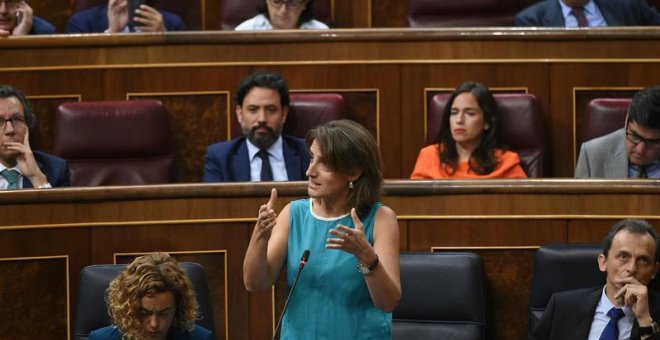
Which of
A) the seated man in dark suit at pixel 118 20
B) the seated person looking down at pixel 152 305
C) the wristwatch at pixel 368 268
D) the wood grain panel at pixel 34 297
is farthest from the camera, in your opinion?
the seated man in dark suit at pixel 118 20

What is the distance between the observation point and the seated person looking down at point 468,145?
74.0 inches

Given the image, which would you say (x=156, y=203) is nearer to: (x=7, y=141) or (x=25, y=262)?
(x=25, y=262)

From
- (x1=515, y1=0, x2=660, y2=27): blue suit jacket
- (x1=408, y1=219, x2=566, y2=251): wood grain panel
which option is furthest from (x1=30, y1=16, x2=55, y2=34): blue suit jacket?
(x1=408, y1=219, x2=566, y2=251): wood grain panel

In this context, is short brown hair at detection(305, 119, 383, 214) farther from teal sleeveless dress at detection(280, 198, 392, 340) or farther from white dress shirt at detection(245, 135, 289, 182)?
white dress shirt at detection(245, 135, 289, 182)

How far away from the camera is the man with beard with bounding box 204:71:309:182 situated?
6.26 ft

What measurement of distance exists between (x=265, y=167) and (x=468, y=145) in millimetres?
331

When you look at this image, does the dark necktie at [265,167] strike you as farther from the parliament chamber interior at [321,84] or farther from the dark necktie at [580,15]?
the dark necktie at [580,15]

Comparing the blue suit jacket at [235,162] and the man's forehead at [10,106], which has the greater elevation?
the man's forehead at [10,106]

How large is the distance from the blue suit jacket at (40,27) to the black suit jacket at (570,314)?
4.02ft

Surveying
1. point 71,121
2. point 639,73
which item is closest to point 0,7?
point 71,121

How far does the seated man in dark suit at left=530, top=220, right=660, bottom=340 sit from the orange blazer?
44cm

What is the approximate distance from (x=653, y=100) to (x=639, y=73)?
0.26 m

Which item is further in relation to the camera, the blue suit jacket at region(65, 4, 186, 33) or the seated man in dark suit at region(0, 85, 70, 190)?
the blue suit jacket at region(65, 4, 186, 33)

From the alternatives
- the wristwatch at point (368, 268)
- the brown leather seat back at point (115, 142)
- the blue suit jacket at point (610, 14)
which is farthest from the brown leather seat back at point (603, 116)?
the wristwatch at point (368, 268)
